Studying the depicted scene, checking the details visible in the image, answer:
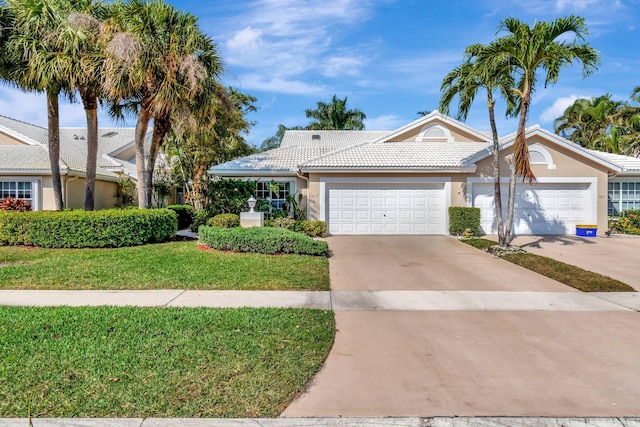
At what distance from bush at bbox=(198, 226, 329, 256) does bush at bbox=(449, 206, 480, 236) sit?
6.49m

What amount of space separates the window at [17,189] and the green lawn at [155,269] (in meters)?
7.23

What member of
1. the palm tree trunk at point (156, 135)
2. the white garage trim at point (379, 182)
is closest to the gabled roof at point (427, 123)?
the white garage trim at point (379, 182)

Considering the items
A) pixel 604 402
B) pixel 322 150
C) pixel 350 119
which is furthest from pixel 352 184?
pixel 350 119

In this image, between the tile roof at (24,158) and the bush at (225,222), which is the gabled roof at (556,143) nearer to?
the bush at (225,222)

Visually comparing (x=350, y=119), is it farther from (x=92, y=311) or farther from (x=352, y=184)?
(x=92, y=311)

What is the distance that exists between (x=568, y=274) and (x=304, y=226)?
9.02 m

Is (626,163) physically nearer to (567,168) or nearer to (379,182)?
(567,168)

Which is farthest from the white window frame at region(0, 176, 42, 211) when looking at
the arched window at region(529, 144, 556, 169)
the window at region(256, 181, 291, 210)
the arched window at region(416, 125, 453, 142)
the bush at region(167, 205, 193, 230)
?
the arched window at region(529, 144, 556, 169)

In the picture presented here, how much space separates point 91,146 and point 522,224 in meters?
17.5

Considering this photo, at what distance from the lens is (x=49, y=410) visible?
3170 mm

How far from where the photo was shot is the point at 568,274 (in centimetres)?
852

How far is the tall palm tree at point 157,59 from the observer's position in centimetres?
1187

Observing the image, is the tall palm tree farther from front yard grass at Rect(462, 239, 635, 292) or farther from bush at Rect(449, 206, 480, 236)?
front yard grass at Rect(462, 239, 635, 292)

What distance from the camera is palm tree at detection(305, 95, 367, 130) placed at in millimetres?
36250
